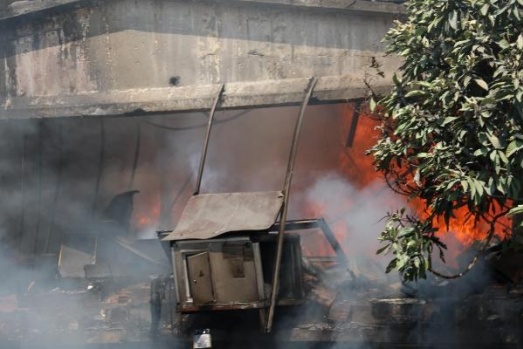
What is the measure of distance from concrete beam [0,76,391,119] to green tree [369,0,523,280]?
10.9 feet

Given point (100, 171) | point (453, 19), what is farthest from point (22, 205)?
point (453, 19)

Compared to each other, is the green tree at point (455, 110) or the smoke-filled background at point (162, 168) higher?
the smoke-filled background at point (162, 168)

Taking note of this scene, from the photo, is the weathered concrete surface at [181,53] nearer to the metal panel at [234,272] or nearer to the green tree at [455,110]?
the metal panel at [234,272]

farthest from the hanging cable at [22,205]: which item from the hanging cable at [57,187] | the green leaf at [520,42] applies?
the green leaf at [520,42]

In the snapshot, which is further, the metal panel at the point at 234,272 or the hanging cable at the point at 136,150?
the hanging cable at the point at 136,150

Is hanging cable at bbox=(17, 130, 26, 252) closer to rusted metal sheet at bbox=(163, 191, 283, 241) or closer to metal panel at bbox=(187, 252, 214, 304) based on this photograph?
rusted metal sheet at bbox=(163, 191, 283, 241)

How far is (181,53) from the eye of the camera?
34.4 ft

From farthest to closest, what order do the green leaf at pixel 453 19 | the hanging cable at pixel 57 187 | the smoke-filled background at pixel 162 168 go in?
the hanging cable at pixel 57 187 → the smoke-filled background at pixel 162 168 → the green leaf at pixel 453 19

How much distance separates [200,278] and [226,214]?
2.76 feet

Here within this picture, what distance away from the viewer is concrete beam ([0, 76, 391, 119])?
1012cm

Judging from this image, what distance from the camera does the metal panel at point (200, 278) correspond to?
8.19 m

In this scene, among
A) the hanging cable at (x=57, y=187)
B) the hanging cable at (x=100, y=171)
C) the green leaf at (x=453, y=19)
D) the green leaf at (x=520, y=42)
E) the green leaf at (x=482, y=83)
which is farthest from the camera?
the hanging cable at (x=100, y=171)

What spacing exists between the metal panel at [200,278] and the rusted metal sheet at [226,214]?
0.92 ft

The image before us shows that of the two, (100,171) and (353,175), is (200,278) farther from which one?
(100,171)
